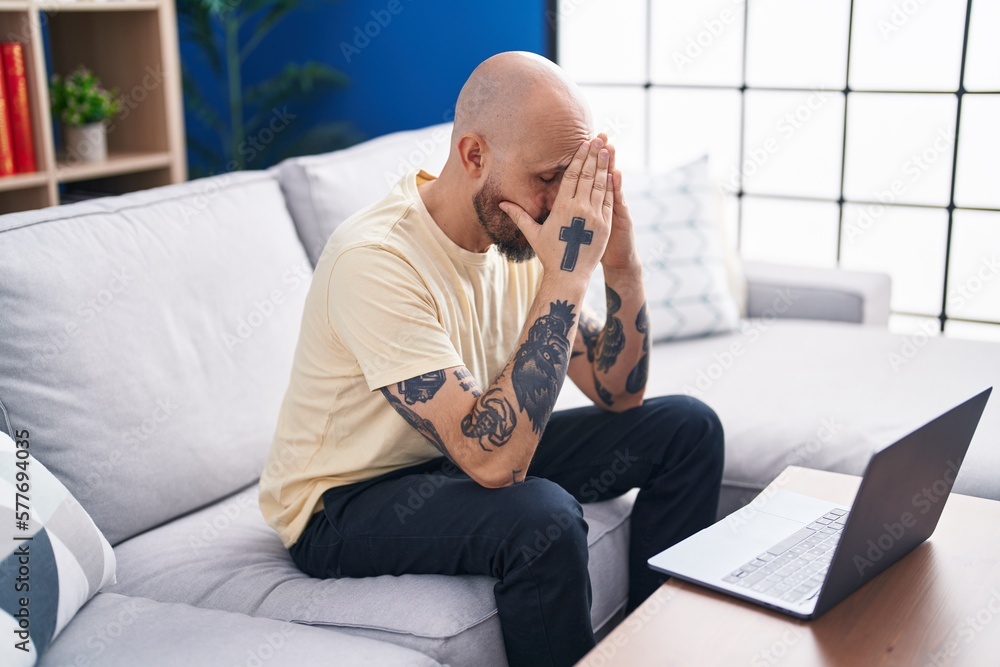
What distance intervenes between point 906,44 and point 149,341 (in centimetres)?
218

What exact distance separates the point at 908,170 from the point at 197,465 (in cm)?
215

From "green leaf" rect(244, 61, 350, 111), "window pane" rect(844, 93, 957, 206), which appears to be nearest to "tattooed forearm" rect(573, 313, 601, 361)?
"window pane" rect(844, 93, 957, 206)

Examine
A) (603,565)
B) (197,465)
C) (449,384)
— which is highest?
(449,384)

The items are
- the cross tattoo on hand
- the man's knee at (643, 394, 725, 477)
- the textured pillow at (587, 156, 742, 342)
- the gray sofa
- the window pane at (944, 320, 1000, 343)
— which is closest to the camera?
the gray sofa

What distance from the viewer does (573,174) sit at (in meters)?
1.49

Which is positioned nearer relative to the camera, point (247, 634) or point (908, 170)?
point (247, 634)

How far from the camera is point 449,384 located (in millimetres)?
1388

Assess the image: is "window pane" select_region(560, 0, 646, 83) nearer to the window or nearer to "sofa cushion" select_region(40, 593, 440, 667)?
the window

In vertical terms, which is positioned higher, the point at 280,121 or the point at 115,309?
the point at 280,121

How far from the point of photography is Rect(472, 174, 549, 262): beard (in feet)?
4.99

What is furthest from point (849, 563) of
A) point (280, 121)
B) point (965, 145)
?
point (280, 121)

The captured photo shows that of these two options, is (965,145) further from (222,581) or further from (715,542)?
(222,581)

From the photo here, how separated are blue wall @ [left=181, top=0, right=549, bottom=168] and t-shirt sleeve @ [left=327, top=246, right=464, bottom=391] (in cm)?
189

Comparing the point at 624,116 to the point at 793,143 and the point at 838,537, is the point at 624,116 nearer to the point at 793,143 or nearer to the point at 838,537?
the point at 793,143
